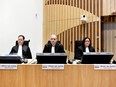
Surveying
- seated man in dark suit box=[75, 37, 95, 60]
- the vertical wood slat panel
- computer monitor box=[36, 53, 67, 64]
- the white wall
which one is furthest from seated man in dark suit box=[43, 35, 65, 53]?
the white wall

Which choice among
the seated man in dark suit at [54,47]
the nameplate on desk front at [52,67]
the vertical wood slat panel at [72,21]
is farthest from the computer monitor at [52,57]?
the vertical wood slat panel at [72,21]

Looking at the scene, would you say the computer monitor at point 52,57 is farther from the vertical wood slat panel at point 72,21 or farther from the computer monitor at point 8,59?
the vertical wood slat panel at point 72,21

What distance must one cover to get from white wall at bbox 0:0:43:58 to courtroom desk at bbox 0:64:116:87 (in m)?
6.40

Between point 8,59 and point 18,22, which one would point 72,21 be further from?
point 8,59

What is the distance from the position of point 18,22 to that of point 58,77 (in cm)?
679

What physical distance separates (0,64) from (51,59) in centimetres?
62

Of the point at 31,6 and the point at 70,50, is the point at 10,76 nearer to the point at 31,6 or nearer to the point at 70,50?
the point at 70,50

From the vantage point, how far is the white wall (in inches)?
355

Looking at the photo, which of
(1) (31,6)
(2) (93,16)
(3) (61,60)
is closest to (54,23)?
(1) (31,6)

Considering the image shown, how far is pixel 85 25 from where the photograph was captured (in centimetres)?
870

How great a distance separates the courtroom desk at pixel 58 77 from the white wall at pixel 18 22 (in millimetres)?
6403

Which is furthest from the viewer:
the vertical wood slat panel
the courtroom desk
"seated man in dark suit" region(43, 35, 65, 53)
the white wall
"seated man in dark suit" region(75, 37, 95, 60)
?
the white wall

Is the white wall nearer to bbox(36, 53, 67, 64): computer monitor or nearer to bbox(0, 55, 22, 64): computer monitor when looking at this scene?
bbox(0, 55, 22, 64): computer monitor

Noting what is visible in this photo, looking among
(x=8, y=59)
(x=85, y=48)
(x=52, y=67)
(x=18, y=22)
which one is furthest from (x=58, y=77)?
(x=18, y=22)
